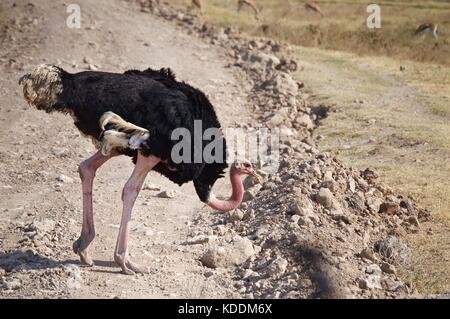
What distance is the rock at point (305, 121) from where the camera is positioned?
1320 cm

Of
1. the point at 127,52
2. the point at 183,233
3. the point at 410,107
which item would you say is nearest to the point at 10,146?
the point at 183,233

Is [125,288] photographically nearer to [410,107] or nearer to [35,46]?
[410,107]

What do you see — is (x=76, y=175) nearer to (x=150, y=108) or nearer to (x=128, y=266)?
(x=128, y=266)

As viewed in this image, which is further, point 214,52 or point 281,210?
point 214,52

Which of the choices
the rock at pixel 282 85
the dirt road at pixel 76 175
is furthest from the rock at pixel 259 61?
the rock at pixel 282 85

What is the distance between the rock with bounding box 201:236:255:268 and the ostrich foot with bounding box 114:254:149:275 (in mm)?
575

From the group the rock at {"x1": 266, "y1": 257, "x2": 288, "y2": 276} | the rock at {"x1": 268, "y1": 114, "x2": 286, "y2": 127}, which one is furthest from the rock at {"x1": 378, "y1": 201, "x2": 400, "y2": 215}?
the rock at {"x1": 268, "y1": 114, "x2": 286, "y2": 127}

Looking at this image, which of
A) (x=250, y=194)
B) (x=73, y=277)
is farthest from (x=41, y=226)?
(x=250, y=194)

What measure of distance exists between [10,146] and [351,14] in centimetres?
1895

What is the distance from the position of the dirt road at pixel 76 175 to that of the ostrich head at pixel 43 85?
1314mm

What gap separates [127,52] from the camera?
1661 cm

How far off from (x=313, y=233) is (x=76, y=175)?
3532 mm

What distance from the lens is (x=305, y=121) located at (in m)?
13.4

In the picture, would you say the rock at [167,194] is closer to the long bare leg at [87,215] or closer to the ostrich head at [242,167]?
the ostrich head at [242,167]
